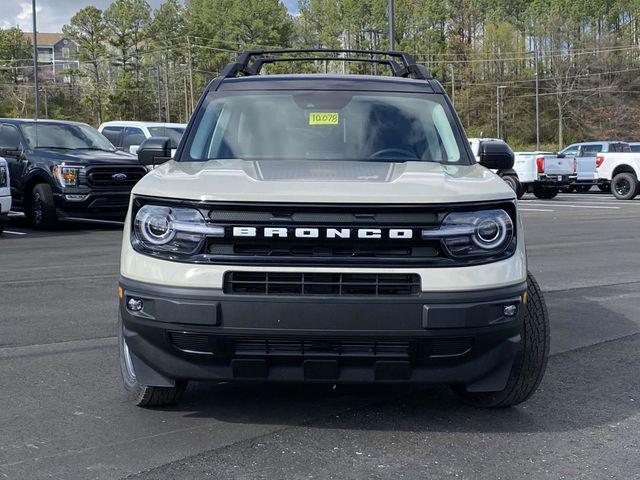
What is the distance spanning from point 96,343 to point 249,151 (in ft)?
6.46

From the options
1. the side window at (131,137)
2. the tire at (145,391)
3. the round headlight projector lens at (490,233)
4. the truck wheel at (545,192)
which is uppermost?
the side window at (131,137)

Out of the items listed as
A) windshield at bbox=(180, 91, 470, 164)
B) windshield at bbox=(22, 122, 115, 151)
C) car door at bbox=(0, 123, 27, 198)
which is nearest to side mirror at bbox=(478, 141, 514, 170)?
windshield at bbox=(180, 91, 470, 164)

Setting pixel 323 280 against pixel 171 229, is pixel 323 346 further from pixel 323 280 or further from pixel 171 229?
pixel 171 229

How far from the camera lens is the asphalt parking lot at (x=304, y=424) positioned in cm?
384

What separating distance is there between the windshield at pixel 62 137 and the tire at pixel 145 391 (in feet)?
40.2

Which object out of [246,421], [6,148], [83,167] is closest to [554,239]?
[83,167]

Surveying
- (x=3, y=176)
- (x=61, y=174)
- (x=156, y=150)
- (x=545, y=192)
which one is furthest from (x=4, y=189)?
(x=545, y=192)

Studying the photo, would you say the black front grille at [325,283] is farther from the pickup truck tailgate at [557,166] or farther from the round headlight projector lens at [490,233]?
the pickup truck tailgate at [557,166]

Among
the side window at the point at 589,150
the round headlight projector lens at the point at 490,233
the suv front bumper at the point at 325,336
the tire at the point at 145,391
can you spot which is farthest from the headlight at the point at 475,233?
the side window at the point at 589,150

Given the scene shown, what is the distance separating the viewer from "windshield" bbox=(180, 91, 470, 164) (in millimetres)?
5207

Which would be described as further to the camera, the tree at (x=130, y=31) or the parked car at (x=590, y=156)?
the tree at (x=130, y=31)

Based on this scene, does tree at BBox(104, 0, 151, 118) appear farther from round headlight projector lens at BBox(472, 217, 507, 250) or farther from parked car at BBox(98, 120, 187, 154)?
round headlight projector lens at BBox(472, 217, 507, 250)

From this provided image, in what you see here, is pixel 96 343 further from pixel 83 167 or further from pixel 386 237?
pixel 83 167

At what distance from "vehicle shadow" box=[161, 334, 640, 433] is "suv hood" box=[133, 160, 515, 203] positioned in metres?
1.16
